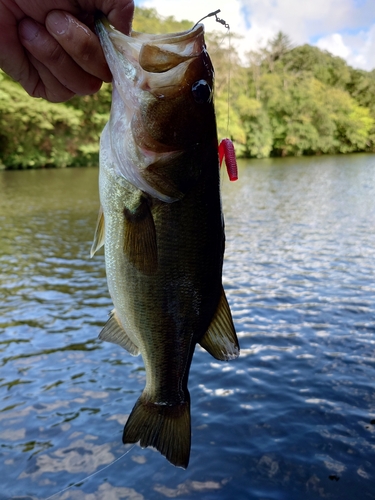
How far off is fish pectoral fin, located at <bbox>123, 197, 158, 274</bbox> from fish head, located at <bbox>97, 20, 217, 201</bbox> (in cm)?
10

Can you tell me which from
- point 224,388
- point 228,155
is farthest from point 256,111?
point 228,155

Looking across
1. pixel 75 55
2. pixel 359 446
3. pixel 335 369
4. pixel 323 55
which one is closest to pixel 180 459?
pixel 75 55

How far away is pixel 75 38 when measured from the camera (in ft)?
6.72

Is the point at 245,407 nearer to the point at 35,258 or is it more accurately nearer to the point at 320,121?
the point at 35,258

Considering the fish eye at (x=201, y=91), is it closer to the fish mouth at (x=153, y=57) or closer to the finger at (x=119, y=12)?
the fish mouth at (x=153, y=57)

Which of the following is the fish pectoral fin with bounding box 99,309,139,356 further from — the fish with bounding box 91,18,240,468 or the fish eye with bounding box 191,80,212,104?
the fish eye with bounding box 191,80,212,104

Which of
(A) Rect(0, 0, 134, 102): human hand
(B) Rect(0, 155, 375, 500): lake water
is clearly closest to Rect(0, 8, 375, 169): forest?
(B) Rect(0, 155, 375, 500): lake water

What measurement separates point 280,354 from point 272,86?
58463mm

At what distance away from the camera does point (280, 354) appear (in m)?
7.84

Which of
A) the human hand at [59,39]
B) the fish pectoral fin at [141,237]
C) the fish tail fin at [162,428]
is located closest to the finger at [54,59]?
the human hand at [59,39]

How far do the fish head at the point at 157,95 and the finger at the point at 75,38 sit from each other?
0.06m

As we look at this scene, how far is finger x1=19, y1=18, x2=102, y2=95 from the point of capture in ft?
7.02

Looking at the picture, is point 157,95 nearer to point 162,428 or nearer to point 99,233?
point 99,233

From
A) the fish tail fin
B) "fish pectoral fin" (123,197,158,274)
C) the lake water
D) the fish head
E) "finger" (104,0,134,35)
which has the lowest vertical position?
the lake water
